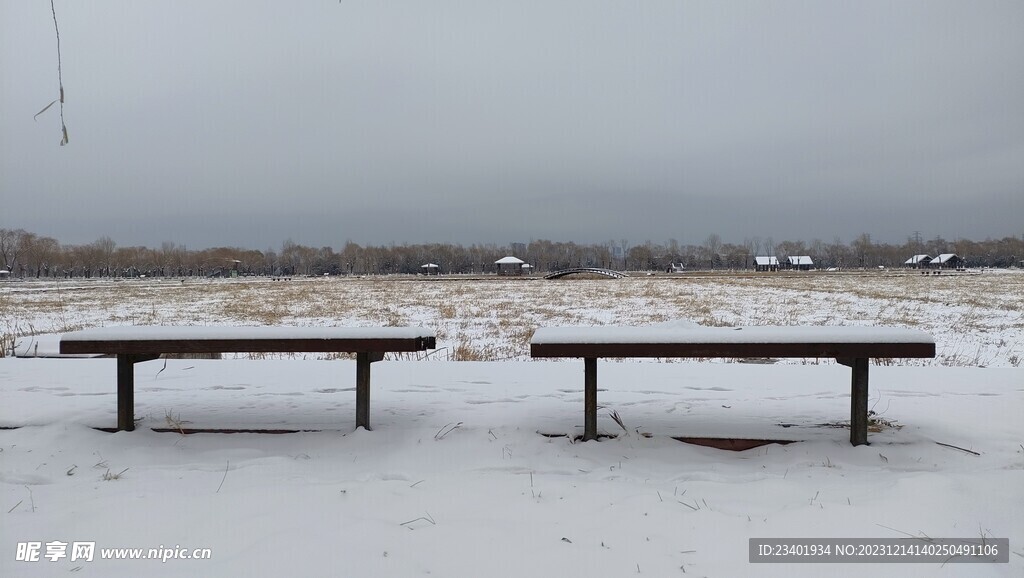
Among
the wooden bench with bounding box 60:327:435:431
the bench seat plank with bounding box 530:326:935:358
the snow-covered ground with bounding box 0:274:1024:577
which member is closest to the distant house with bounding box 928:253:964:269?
the snow-covered ground with bounding box 0:274:1024:577

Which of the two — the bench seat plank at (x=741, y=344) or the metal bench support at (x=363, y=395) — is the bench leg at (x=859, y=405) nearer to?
the bench seat plank at (x=741, y=344)

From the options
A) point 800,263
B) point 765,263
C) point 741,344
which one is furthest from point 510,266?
point 741,344

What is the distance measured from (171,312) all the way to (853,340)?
2013cm

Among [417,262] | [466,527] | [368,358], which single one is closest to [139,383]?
[368,358]

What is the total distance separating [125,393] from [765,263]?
140245 mm

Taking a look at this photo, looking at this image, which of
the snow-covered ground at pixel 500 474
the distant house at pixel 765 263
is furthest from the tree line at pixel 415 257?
the snow-covered ground at pixel 500 474

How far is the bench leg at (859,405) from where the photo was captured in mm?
3273

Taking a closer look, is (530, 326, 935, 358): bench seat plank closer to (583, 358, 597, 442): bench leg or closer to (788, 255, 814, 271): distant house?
(583, 358, 597, 442): bench leg

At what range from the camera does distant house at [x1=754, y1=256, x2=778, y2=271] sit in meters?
124

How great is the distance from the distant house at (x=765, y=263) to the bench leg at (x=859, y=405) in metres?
130

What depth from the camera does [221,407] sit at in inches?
167

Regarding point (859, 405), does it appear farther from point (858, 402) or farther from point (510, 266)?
point (510, 266)

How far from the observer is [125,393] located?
362cm

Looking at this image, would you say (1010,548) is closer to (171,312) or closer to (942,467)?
(942,467)
